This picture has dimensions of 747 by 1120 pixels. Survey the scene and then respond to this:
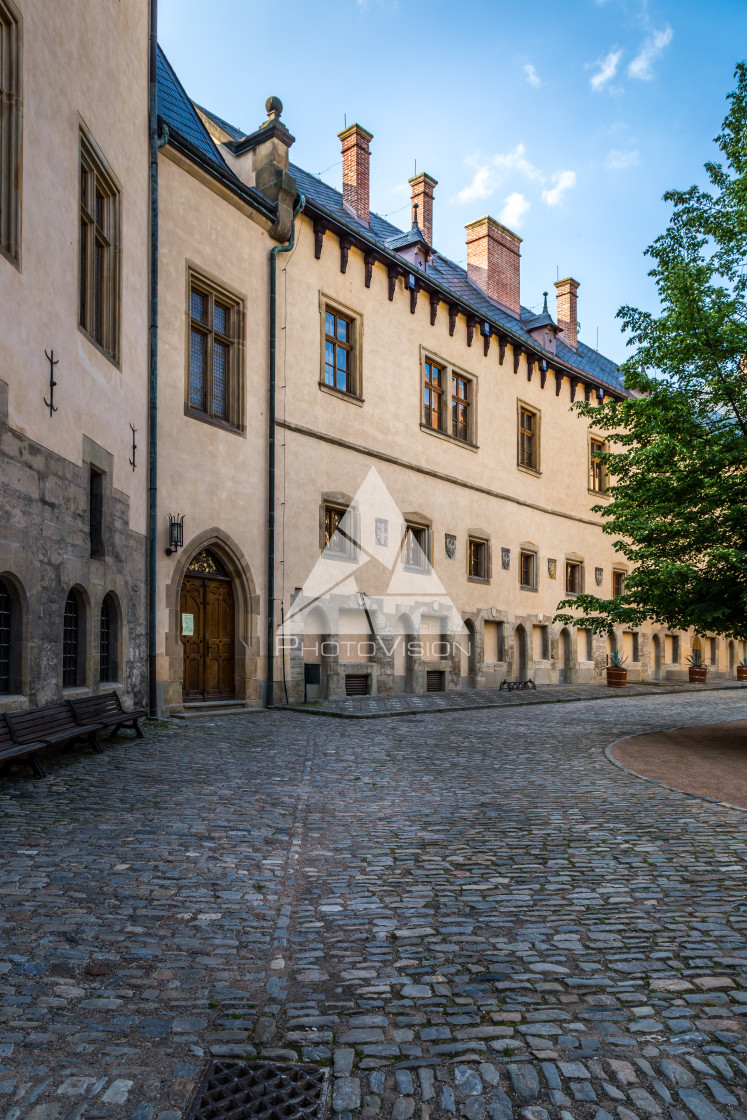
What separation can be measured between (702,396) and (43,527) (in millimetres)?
8658

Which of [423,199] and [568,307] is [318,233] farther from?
[568,307]

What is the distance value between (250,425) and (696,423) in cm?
797

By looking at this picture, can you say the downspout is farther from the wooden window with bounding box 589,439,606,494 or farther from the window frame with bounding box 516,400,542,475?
the wooden window with bounding box 589,439,606,494

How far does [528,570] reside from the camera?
83.5ft

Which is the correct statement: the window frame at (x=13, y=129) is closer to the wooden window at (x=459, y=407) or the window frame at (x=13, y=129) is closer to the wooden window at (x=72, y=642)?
the wooden window at (x=72, y=642)

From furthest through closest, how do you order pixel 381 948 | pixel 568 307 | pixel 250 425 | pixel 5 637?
pixel 568 307, pixel 250 425, pixel 5 637, pixel 381 948

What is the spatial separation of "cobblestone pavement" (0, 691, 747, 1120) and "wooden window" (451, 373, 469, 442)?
53.2ft

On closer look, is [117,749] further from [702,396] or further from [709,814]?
[702,396]

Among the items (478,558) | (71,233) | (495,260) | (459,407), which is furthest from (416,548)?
(495,260)

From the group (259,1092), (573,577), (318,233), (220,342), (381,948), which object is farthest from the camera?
(573,577)

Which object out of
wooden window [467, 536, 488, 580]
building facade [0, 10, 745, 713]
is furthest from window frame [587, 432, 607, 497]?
wooden window [467, 536, 488, 580]

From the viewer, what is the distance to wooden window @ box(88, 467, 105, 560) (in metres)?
10.1

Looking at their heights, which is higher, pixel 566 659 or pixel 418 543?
pixel 418 543

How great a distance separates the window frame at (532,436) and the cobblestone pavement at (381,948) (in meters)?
18.8
